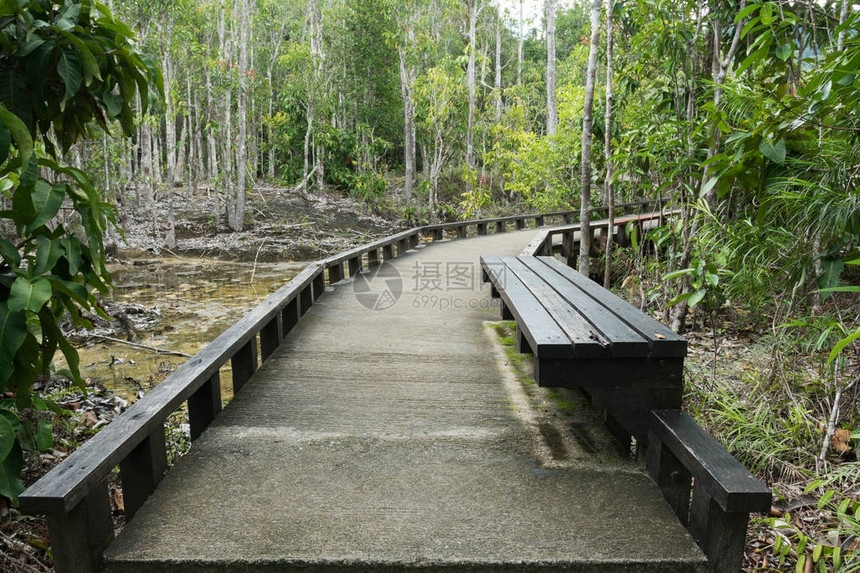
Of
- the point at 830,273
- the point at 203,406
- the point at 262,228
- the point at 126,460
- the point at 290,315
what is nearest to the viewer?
the point at 126,460

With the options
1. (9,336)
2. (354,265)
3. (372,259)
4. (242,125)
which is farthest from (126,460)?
(242,125)

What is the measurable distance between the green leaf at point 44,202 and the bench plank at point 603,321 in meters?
2.18

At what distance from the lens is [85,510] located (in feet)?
6.97

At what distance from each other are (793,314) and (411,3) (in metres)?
19.3

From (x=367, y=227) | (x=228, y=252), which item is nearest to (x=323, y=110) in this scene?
(x=367, y=227)

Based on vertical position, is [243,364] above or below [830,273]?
below

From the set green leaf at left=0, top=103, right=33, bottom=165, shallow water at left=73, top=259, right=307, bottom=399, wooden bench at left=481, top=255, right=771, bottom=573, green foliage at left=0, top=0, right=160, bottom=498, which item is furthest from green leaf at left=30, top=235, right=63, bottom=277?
shallow water at left=73, top=259, right=307, bottom=399

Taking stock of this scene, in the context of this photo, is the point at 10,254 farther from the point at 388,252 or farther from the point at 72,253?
the point at 388,252

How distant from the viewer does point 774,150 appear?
352 centimetres

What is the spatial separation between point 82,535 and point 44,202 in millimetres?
1125

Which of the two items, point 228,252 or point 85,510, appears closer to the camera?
point 85,510

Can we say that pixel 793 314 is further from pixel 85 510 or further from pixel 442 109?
pixel 442 109

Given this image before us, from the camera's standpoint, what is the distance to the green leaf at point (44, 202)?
201 centimetres

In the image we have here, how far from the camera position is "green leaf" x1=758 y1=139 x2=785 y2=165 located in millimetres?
3490
